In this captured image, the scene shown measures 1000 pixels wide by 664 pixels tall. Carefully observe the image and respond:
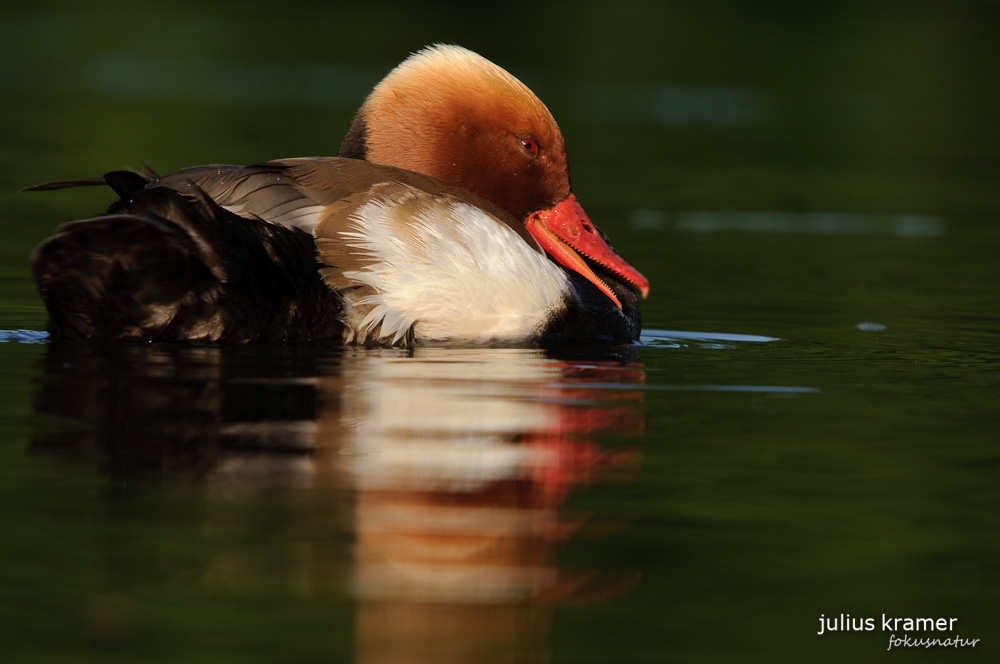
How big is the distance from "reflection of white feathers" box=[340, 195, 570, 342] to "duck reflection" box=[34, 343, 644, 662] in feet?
0.47

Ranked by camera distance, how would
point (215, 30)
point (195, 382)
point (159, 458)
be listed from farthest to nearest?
point (215, 30), point (195, 382), point (159, 458)

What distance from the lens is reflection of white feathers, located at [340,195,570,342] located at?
6.65 metres

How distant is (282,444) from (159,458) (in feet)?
1.28

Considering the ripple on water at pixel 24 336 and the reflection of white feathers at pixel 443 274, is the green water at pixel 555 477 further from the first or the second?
the reflection of white feathers at pixel 443 274

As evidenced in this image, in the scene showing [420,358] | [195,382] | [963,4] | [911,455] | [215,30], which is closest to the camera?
[911,455]

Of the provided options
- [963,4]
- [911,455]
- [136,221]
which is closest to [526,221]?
[136,221]

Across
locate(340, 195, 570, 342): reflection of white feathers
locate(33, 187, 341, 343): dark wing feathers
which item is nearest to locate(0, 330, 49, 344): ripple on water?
locate(33, 187, 341, 343): dark wing feathers

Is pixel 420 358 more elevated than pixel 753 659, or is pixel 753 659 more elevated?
pixel 420 358

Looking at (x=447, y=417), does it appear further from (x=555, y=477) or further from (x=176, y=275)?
(x=176, y=275)

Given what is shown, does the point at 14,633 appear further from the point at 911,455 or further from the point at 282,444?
the point at 911,455

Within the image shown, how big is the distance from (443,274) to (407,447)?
178cm

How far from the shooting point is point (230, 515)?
4.35m

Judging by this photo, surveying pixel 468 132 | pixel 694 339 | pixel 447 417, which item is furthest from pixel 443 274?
pixel 694 339

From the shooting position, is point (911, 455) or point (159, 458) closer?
point (159, 458)
